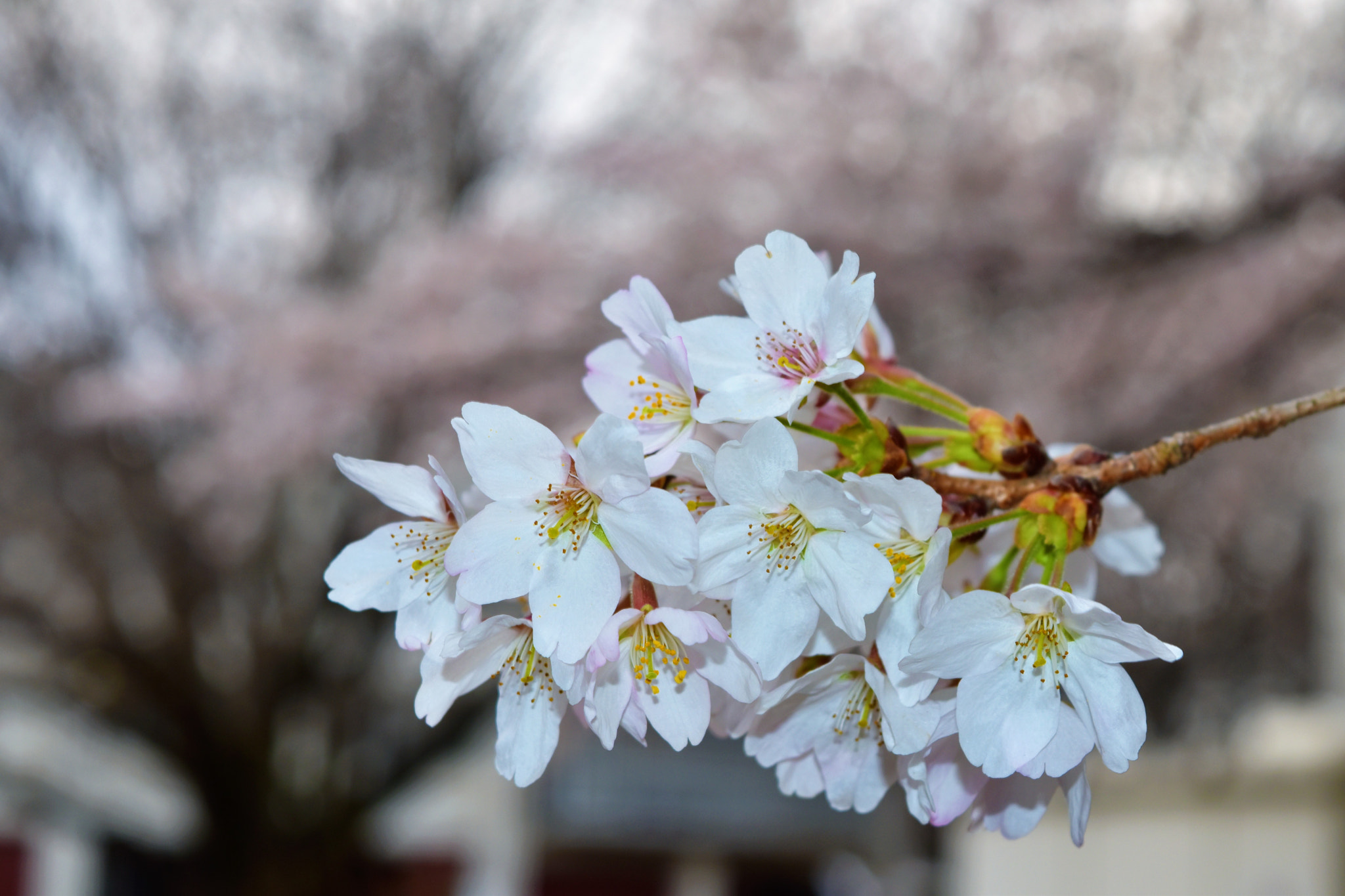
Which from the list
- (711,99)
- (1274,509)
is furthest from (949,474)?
(1274,509)

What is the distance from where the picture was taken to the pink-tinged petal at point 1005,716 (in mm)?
691

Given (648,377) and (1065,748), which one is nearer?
(1065,748)

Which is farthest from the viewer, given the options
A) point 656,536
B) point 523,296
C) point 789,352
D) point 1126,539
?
point 523,296

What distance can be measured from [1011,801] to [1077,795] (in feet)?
0.28

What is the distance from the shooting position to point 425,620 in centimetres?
79

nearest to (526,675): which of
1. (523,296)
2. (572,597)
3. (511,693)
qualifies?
(511,693)

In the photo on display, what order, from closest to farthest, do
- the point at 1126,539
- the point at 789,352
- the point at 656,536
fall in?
the point at 656,536, the point at 789,352, the point at 1126,539

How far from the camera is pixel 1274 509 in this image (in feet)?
24.2

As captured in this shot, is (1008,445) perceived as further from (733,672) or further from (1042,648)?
(733,672)

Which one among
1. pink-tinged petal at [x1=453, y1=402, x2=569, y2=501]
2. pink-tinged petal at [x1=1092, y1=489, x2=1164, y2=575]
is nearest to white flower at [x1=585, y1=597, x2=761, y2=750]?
pink-tinged petal at [x1=453, y1=402, x2=569, y2=501]

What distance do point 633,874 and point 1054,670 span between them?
15.2 m

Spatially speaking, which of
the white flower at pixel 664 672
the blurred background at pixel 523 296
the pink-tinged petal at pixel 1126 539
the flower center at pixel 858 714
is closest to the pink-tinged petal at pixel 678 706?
the white flower at pixel 664 672

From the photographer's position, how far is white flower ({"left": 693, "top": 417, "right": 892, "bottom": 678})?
671 millimetres

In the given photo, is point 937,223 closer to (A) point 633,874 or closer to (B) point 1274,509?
(B) point 1274,509
